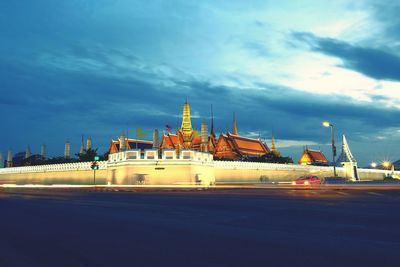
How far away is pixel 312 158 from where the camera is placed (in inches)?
4584

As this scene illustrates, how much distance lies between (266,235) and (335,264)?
8.50ft

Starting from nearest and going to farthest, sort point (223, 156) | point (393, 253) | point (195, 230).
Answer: point (393, 253) → point (195, 230) → point (223, 156)

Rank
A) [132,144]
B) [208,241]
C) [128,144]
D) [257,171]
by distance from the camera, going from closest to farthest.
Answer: [208,241], [257,171], [128,144], [132,144]

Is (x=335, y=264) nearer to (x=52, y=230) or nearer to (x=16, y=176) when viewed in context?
(x=52, y=230)

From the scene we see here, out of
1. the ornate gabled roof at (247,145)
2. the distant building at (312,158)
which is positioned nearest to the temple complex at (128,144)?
the ornate gabled roof at (247,145)

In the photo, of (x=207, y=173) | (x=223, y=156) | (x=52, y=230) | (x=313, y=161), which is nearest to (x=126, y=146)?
(x=223, y=156)

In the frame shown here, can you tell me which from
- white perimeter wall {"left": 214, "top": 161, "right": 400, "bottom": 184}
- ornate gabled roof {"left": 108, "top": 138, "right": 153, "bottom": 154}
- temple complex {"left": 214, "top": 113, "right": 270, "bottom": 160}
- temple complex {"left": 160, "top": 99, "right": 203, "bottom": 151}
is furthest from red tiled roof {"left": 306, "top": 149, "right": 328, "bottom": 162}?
ornate gabled roof {"left": 108, "top": 138, "right": 153, "bottom": 154}

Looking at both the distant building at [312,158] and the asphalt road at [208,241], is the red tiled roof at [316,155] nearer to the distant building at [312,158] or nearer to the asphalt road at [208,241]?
the distant building at [312,158]

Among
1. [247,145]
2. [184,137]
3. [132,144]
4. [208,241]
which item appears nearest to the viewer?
[208,241]

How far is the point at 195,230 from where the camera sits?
28.0 feet

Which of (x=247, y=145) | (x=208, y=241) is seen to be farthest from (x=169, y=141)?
(x=208, y=241)

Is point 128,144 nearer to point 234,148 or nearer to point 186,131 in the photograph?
point 186,131

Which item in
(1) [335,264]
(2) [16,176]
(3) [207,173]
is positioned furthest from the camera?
(2) [16,176]

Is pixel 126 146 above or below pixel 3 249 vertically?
above
